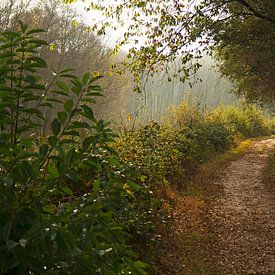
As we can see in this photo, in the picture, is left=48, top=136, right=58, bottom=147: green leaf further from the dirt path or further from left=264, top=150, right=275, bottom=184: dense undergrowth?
left=264, top=150, right=275, bottom=184: dense undergrowth

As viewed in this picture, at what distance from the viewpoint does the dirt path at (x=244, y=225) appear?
17.5 ft

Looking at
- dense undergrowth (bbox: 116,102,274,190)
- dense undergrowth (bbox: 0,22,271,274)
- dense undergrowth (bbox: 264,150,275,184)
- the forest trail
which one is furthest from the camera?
dense undergrowth (bbox: 264,150,275,184)

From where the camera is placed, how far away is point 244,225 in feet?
22.2

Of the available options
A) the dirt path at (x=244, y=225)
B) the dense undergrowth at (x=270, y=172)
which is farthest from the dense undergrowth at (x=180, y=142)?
the dense undergrowth at (x=270, y=172)

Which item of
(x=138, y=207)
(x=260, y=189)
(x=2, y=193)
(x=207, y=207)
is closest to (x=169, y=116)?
(x=260, y=189)

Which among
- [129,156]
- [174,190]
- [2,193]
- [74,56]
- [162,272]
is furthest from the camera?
[74,56]

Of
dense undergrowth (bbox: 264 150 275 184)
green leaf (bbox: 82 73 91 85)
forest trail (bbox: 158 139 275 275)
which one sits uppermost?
green leaf (bbox: 82 73 91 85)

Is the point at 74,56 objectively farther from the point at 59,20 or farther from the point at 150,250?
the point at 150,250

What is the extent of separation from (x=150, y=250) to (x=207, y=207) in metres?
2.93

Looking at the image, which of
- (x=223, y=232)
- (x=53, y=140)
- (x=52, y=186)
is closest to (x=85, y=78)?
(x=53, y=140)

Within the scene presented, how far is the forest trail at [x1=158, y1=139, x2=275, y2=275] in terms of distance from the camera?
5262 mm

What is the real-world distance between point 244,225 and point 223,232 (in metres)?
0.58

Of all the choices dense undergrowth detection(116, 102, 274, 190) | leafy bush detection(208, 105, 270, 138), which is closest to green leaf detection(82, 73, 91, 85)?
dense undergrowth detection(116, 102, 274, 190)

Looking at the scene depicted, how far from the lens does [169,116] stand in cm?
1669
